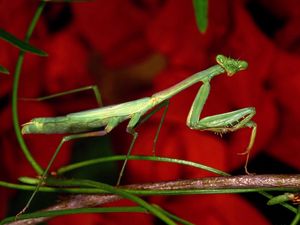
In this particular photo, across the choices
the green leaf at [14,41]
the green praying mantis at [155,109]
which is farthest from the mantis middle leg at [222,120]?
the green leaf at [14,41]

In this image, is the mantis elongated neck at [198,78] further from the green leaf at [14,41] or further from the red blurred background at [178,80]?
the green leaf at [14,41]

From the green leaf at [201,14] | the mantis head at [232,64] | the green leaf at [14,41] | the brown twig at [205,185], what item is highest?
the green leaf at [201,14]

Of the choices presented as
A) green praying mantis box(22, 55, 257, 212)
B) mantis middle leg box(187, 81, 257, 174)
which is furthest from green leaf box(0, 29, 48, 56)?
mantis middle leg box(187, 81, 257, 174)

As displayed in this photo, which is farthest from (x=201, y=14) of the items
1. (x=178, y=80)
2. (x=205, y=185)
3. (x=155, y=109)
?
(x=178, y=80)

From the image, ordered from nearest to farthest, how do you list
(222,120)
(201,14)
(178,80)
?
(201,14) → (222,120) → (178,80)

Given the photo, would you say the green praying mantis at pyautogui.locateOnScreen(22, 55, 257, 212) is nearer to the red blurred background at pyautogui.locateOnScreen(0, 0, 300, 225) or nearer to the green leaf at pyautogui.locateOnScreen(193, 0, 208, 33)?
the red blurred background at pyautogui.locateOnScreen(0, 0, 300, 225)

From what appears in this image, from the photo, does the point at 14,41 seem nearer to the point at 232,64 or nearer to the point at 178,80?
the point at 232,64

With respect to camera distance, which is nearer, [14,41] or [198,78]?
[14,41]
